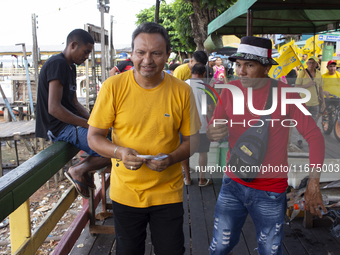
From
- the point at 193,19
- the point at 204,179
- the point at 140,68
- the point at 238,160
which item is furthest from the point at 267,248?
the point at 193,19

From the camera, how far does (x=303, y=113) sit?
1958 mm

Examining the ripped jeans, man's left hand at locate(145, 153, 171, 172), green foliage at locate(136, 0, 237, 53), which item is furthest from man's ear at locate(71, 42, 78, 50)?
green foliage at locate(136, 0, 237, 53)

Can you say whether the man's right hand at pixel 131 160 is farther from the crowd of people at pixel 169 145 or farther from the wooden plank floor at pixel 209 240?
the wooden plank floor at pixel 209 240

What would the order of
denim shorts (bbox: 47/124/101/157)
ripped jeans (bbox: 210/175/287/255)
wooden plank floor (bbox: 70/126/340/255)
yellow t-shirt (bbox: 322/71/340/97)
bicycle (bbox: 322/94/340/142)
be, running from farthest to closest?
bicycle (bbox: 322/94/340/142), yellow t-shirt (bbox: 322/71/340/97), wooden plank floor (bbox: 70/126/340/255), denim shorts (bbox: 47/124/101/157), ripped jeans (bbox: 210/175/287/255)

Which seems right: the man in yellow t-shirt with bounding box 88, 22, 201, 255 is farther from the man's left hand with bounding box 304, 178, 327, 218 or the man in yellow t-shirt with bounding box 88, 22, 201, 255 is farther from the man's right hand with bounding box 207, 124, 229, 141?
the man's left hand with bounding box 304, 178, 327, 218

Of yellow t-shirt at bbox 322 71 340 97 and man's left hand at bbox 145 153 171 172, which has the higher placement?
yellow t-shirt at bbox 322 71 340 97

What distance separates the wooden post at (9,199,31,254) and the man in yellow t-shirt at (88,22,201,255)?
0.53 meters

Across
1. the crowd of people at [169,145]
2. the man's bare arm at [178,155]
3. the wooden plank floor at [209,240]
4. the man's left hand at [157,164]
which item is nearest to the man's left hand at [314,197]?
the crowd of people at [169,145]

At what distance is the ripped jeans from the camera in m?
2.01

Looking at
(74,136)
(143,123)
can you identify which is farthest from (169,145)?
(74,136)

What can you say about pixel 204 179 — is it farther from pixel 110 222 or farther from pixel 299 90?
pixel 299 90

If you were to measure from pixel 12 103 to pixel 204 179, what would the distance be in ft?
33.7

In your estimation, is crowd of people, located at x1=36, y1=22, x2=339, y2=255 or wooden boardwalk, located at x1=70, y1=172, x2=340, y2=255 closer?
crowd of people, located at x1=36, y1=22, x2=339, y2=255

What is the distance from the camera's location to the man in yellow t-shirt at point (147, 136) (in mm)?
1775
